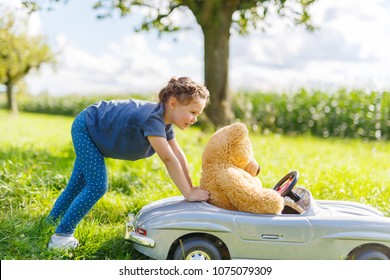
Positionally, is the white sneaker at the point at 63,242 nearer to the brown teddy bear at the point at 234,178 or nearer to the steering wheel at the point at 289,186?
the brown teddy bear at the point at 234,178

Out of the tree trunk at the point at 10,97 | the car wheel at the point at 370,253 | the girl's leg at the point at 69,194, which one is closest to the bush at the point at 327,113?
the girl's leg at the point at 69,194

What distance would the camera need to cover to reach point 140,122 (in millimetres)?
3506

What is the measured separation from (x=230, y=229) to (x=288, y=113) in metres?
11.6

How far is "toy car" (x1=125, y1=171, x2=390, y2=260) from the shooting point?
324 cm

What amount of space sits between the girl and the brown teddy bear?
118mm

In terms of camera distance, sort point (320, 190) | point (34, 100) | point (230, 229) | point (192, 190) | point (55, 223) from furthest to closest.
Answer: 1. point (34, 100)
2. point (320, 190)
3. point (55, 223)
4. point (192, 190)
5. point (230, 229)

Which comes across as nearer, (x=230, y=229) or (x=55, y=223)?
(x=230, y=229)

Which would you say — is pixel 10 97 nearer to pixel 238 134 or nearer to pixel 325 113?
pixel 325 113

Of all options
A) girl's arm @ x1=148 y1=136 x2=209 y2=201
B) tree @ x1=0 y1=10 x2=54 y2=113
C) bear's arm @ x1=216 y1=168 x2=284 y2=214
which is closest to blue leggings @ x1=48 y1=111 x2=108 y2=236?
girl's arm @ x1=148 y1=136 x2=209 y2=201

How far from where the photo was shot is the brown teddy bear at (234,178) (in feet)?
10.9

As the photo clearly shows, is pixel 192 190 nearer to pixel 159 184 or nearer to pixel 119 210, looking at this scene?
pixel 119 210

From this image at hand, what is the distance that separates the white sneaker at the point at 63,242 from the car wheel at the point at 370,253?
1891 mm

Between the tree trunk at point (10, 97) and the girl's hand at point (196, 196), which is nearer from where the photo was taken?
the girl's hand at point (196, 196)
